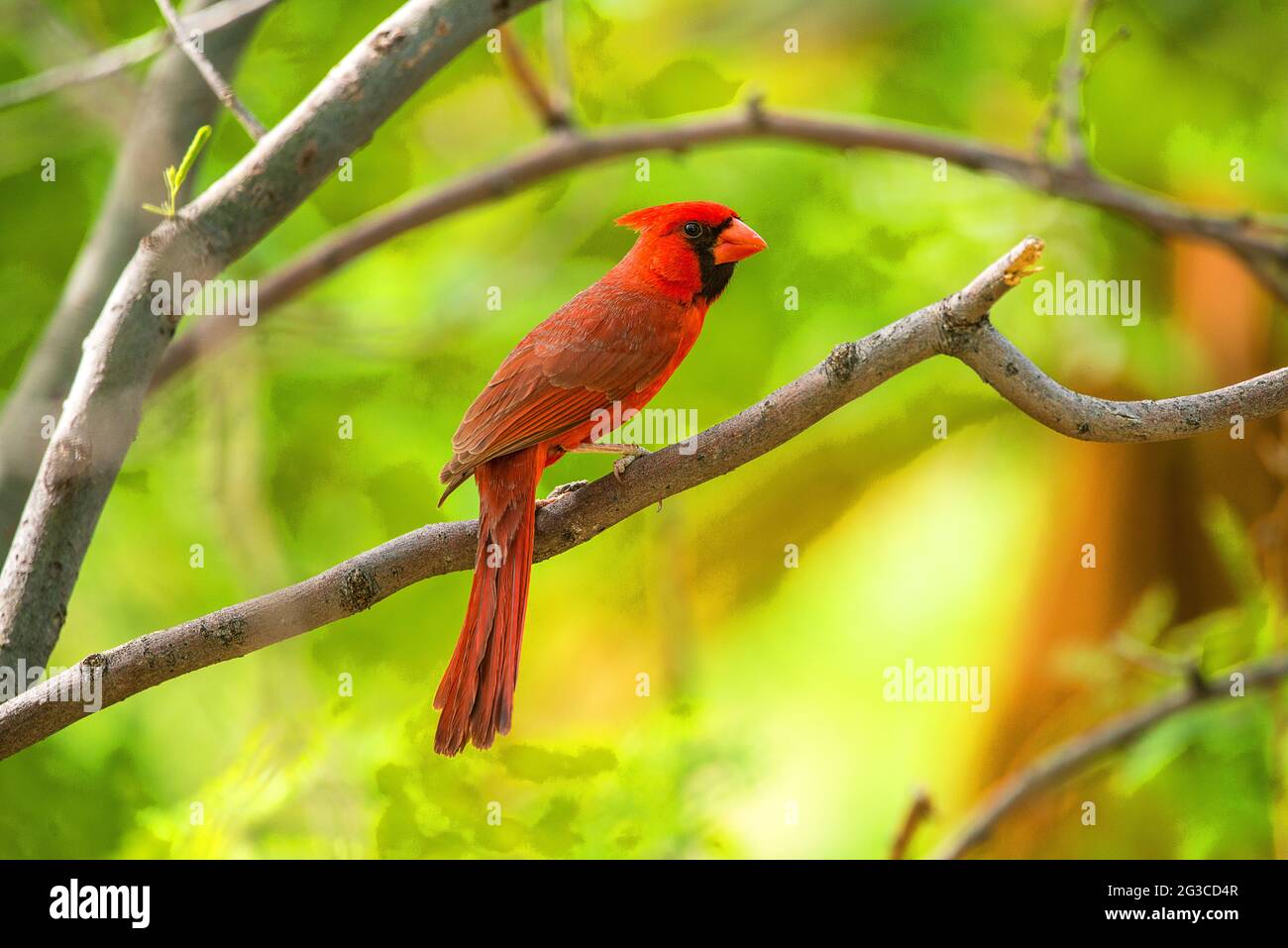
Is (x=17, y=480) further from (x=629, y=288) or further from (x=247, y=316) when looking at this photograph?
(x=629, y=288)

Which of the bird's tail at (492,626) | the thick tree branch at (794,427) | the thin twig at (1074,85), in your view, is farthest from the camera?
the thin twig at (1074,85)

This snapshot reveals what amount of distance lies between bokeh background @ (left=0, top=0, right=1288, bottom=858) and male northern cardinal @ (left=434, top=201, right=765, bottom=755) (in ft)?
3.55

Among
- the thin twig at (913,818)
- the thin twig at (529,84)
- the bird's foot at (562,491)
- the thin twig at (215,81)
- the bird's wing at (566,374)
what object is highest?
the thin twig at (529,84)

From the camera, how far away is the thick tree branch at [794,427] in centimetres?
173

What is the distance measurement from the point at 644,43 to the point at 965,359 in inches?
121

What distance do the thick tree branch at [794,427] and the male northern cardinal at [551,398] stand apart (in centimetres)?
18

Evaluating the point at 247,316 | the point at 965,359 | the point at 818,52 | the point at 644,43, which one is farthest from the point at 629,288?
the point at 818,52

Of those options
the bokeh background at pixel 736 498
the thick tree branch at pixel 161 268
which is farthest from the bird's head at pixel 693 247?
the bokeh background at pixel 736 498

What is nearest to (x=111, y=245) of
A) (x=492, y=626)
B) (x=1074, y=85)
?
(x=492, y=626)

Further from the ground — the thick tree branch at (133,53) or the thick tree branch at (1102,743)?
the thick tree branch at (133,53)

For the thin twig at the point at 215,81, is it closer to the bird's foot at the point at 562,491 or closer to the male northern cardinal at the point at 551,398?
the male northern cardinal at the point at 551,398

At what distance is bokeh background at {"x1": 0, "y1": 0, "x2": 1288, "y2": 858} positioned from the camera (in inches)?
131

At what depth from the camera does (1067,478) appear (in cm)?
502

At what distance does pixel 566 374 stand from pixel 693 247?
51cm
